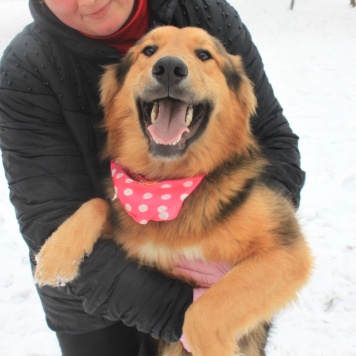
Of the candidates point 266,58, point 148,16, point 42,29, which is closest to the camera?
point 42,29

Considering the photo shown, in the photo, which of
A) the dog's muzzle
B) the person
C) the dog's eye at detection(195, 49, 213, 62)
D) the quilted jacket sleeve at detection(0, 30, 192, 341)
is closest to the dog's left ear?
the dog's eye at detection(195, 49, 213, 62)

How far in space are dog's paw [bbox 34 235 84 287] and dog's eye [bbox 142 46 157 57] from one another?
0.88 metres

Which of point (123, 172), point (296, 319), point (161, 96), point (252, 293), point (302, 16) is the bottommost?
point (302, 16)

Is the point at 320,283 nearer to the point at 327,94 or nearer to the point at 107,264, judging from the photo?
the point at 107,264

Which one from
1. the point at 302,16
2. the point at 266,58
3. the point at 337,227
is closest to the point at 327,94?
the point at 266,58

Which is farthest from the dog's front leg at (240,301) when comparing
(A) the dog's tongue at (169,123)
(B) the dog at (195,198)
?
(A) the dog's tongue at (169,123)

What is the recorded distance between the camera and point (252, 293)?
1.67m

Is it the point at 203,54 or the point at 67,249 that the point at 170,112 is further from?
the point at 67,249

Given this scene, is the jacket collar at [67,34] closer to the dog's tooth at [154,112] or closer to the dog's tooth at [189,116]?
the dog's tooth at [154,112]

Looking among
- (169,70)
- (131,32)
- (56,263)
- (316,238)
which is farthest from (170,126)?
(316,238)

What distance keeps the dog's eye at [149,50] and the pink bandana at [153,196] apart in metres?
0.56

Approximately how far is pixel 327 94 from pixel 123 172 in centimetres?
612

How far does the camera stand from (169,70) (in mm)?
1691

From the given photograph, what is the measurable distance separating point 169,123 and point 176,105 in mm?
81
